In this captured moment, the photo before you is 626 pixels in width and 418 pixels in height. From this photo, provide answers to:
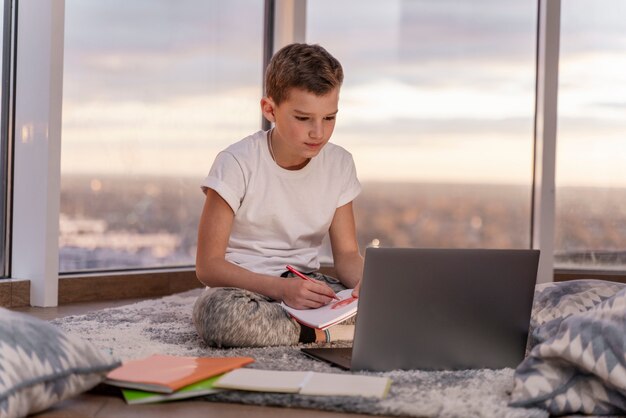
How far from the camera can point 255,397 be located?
1422mm

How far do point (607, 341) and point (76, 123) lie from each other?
2.24 m

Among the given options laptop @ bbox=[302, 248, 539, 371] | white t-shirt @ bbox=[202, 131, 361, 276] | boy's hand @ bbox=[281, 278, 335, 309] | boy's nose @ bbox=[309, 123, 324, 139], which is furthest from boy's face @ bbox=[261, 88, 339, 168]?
laptop @ bbox=[302, 248, 539, 371]

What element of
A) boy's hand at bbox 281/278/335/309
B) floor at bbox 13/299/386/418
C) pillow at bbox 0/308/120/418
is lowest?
floor at bbox 13/299/386/418

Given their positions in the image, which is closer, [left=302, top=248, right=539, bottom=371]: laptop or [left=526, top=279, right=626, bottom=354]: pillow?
[left=302, top=248, right=539, bottom=371]: laptop

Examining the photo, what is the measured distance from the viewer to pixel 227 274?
6.69 ft

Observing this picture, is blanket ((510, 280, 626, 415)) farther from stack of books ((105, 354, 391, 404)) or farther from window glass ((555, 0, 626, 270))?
window glass ((555, 0, 626, 270))

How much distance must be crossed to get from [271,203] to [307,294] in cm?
Result: 38

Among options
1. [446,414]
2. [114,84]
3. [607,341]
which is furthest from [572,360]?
[114,84]

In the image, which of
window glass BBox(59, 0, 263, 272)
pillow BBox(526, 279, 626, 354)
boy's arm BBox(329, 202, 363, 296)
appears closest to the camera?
pillow BBox(526, 279, 626, 354)

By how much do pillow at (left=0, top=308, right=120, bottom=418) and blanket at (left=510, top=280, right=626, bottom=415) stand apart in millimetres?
687

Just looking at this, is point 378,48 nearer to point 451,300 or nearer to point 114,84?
point 114,84

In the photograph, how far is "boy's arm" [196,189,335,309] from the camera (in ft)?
6.29

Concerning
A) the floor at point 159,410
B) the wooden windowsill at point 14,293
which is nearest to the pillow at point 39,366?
the floor at point 159,410

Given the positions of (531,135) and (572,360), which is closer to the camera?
(572,360)
